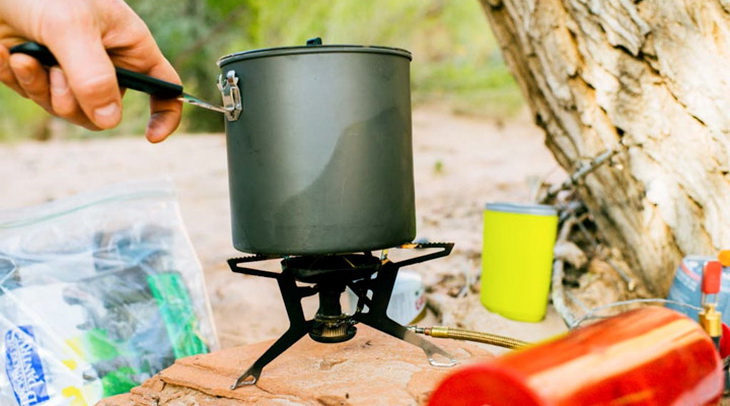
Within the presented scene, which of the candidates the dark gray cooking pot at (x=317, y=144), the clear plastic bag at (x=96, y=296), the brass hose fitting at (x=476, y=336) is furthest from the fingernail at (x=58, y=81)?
the brass hose fitting at (x=476, y=336)

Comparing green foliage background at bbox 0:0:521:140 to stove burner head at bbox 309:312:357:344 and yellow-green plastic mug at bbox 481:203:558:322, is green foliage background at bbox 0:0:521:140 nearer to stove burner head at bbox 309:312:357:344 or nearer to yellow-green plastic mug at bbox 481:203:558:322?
yellow-green plastic mug at bbox 481:203:558:322

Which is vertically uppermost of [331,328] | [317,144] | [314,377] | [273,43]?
[273,43]

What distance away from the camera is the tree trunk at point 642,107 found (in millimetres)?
1686

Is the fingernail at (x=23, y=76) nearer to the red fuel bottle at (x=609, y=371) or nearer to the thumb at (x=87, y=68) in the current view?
the thumb at (x=87, y=68)

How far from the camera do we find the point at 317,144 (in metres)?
1.27

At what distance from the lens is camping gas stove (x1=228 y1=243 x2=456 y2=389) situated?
1.43m

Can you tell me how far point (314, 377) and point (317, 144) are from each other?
59 cm

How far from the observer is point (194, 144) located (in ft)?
23.3

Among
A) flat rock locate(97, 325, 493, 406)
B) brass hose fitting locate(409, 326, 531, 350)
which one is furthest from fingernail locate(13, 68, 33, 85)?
brass hose fitting locate(409, 326, 531, 350)

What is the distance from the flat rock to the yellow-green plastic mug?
492 mm

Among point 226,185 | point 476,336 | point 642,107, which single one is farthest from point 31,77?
point 226,185

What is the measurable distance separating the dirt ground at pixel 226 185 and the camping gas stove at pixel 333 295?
66 centimetres

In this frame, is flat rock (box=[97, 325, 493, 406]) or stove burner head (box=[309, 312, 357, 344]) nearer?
flat rock (box=[97, 325, 493, 406])

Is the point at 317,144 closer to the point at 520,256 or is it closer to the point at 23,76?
the point at 23,76
